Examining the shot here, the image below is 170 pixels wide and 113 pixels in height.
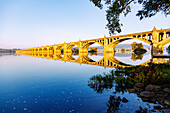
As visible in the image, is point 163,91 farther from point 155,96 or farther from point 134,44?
point 134,44

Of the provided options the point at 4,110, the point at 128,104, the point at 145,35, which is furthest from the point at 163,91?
the point at 145,35

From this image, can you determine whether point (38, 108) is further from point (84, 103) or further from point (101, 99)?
point (101, 99)

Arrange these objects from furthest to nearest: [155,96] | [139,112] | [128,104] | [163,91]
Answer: [163,91]
[155,96]
[128,104]
[139,112]

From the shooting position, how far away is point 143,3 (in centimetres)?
892

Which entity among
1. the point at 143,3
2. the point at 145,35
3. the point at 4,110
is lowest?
the point at 4,110

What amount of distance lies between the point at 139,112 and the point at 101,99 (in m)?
2.05

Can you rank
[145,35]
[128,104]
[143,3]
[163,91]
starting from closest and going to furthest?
[128,104] → [163,91] → [143,3] → [145,35]

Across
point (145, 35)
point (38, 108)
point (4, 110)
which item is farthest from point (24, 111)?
point (145, 35)

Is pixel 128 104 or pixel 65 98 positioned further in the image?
pixel 65 98

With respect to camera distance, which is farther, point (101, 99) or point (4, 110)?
point (101, 99)

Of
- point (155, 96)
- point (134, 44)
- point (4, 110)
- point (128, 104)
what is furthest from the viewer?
point (134, 44)

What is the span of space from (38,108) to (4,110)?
1559 millimetres

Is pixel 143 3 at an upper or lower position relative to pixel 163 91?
upper

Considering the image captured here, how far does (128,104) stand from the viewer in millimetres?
5410
